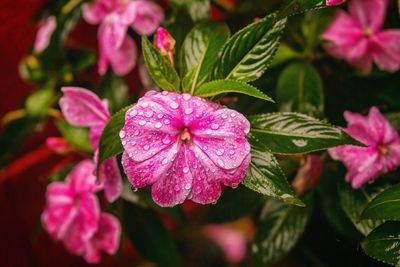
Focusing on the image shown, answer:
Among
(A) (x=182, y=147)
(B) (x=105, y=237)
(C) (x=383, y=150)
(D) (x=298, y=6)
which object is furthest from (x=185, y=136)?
(B) (x=105, y=237)

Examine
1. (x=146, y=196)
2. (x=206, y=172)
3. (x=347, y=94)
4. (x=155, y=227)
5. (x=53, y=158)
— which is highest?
(x=206, y=172)

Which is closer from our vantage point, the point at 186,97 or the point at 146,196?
the point at 186,97

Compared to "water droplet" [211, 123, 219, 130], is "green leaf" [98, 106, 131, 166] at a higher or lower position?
lower

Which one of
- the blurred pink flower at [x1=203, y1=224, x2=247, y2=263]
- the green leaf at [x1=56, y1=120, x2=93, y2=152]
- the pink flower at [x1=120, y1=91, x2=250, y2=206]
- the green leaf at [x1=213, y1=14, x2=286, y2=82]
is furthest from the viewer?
the blurred pink flower at [x1=203, y1=224, x2=247, y2=263]

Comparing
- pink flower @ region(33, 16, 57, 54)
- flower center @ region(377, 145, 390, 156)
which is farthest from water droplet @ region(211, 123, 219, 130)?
pink flower @ region(33, 16, 57, 54)

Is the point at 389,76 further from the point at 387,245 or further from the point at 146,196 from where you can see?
the point at 146,196

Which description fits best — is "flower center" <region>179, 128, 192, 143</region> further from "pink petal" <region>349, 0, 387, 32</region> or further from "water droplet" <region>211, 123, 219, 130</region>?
"pink petal" <region>349, 0, 387, 32</region>

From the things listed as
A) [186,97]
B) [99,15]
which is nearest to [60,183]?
[99,15]

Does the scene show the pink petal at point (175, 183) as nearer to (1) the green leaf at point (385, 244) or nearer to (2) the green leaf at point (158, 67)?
(2) the green leaf at point (158, 67)

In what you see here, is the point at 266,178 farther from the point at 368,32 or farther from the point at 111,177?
the point at 368,32
